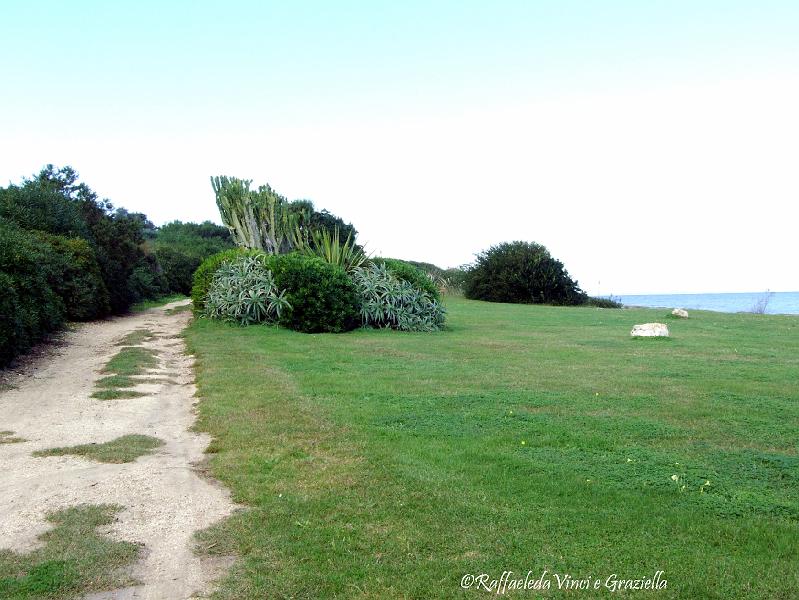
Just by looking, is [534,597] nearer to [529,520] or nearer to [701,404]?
[529,520]

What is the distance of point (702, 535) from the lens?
432 cm

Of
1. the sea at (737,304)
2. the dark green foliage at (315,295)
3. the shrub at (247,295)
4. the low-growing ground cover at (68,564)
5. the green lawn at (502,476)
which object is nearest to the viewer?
the low-growing ground cover at (68,564)

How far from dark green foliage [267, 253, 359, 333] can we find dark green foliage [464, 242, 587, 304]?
73.2 feet

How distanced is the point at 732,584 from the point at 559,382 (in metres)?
6.35

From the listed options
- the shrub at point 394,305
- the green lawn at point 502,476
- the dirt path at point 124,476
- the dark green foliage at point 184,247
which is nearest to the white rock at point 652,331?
the green lawn at point 502,476

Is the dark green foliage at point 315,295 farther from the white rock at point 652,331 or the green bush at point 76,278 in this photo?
the white rock at point 652,331

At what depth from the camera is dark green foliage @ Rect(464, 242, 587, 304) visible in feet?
132

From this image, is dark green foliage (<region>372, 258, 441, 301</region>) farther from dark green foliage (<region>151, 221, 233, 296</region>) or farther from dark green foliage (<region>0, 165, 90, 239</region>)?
dark green foliage (<region>151, 221, 233, 296</region>)

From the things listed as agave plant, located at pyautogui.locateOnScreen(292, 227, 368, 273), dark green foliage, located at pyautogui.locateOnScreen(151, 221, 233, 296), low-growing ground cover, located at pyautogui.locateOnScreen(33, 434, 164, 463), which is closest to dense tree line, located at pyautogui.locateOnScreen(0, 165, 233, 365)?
low-growing ground cover, located at pyautogui.locateOnScreen(33, 434, 164, 463)

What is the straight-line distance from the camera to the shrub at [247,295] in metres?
19.6

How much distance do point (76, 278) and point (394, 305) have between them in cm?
987

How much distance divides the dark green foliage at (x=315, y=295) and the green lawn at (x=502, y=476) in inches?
283

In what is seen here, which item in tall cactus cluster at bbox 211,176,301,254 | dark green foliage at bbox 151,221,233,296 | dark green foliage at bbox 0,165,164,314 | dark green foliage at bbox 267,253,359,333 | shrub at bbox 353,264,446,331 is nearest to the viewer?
dark green foliage at bbox 267,253,359,333

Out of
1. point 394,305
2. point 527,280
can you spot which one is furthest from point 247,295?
point 527,280
